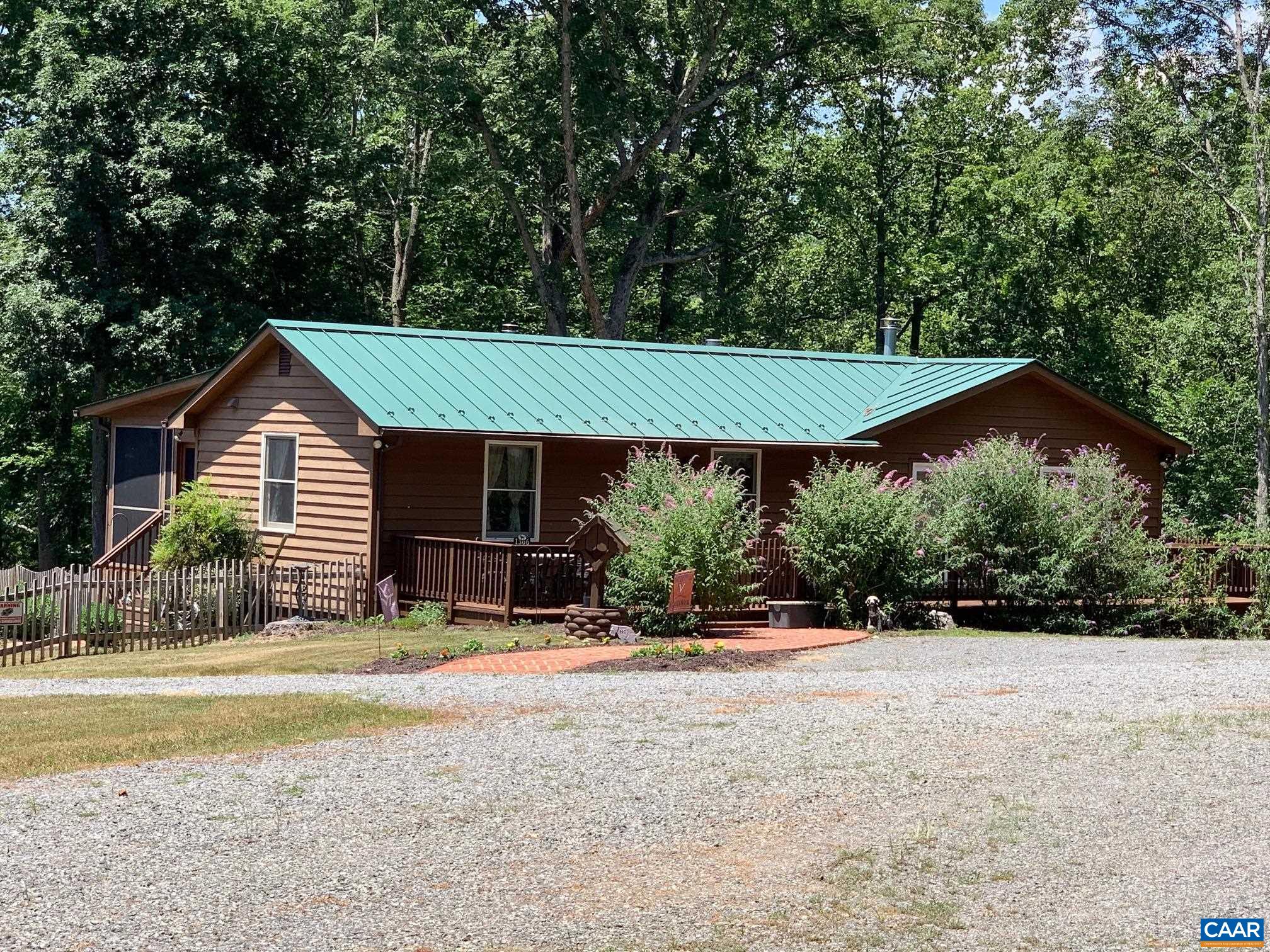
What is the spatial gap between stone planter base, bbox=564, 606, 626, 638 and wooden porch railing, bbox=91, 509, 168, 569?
9330 mm

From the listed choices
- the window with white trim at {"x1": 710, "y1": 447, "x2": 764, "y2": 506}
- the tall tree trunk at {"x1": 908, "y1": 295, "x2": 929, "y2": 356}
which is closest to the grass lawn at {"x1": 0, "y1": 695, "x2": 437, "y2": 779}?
the window with white trim at {"x1": 710, "y1": 447, "x2": 764, "y2": 506}

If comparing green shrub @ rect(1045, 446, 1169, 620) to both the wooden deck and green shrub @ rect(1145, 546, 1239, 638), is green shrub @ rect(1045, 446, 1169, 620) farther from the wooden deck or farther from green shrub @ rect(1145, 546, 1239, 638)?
the wooden deck

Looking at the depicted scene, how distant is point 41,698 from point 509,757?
609 centimetres

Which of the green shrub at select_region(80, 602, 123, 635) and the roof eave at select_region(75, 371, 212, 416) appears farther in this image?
the roof eave at select_region(75, 371, 212, 416)

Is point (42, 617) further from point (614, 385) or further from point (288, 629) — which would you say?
point (614, 385)

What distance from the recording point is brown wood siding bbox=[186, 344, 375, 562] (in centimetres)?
2323

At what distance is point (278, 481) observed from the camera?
24.6 meters

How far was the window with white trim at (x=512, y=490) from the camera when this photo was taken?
79.0ft

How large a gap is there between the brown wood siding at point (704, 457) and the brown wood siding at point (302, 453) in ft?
2.06

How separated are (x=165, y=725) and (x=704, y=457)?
14197mm

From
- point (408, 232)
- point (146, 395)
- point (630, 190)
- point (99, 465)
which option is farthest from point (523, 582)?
point (408, 232)

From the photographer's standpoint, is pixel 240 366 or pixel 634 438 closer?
pixel 634 438

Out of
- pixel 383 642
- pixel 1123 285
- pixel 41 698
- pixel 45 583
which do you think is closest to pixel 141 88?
pixel 45 583

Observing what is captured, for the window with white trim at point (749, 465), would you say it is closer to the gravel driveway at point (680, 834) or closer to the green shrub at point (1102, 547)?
the green shrub at point (1102, 547)
